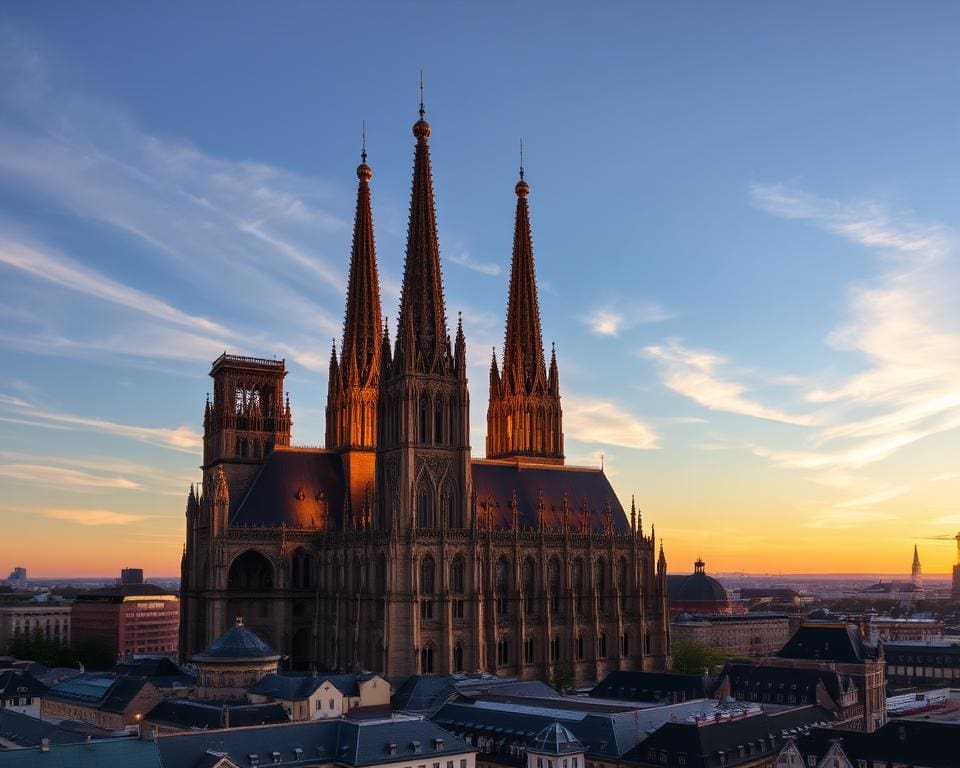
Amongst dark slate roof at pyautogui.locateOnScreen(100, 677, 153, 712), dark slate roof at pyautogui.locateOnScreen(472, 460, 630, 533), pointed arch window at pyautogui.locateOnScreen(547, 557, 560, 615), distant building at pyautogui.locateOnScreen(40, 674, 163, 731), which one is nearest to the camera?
distant building at pyautogui.locateOnScreen(40, 674, 163, 731)

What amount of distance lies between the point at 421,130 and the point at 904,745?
98825 mm

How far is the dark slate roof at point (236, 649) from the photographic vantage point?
11569 cm

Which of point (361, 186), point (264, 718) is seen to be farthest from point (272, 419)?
point (264, 718)

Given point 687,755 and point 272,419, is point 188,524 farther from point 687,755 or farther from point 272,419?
point 687,755

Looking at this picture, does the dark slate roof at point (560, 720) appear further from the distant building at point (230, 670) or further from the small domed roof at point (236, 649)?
the small domed roof at point (236, 649)

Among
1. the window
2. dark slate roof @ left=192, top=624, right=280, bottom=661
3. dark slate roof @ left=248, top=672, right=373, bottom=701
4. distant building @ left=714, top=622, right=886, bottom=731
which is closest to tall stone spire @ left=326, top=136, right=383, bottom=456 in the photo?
the window

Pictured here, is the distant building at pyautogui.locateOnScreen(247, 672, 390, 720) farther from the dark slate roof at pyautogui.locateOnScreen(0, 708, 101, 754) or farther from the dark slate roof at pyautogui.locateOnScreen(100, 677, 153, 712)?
the dark slate roof at pyautogui.locateOnScreen(0, 708, 101, 754)

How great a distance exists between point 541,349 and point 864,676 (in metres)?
67.1

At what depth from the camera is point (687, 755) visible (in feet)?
318

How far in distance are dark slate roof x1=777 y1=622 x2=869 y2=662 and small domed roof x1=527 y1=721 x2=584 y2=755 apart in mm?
64755

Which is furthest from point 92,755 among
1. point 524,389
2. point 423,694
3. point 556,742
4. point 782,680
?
point 524,389

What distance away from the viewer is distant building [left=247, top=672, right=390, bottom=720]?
350 feet

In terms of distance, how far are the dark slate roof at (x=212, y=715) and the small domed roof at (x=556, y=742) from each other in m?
22.6

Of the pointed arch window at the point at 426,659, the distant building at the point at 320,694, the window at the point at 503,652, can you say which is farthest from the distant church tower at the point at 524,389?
the distant building at the point at 320,694
